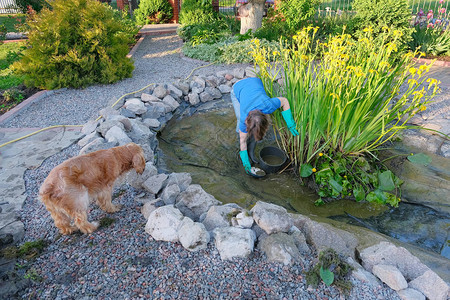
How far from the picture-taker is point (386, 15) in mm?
6516

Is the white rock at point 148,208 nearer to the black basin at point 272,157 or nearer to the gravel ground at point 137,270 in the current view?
the gravel ground at point 137,270

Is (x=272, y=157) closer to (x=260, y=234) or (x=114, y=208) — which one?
(x=260, y=234)

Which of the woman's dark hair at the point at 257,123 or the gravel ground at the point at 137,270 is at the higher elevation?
the woman's dark hair at the point at 257,123

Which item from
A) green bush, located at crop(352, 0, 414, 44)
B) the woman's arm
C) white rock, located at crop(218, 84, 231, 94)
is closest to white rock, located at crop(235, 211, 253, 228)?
the woman's arm

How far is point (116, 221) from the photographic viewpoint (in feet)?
7.97

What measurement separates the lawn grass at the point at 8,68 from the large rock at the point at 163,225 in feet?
18.0

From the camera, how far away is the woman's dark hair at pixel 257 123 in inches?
113

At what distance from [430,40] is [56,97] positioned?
8103 mm

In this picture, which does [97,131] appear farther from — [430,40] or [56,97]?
[430,40]

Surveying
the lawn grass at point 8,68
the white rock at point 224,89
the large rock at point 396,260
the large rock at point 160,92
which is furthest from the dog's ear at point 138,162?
the lawn grass at point 8,68

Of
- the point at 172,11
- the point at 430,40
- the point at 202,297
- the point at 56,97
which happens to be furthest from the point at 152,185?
the point at 172,11

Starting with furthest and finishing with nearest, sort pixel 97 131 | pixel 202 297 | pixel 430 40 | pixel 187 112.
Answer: pixel 430 40 → pixel 187 112 → pixel 97 131 → pixel 202 297

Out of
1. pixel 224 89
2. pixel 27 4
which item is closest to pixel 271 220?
pixel 224 89

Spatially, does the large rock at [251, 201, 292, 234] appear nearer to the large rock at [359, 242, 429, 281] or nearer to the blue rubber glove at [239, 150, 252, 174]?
the large rock at [359, 242, 429, 281]
